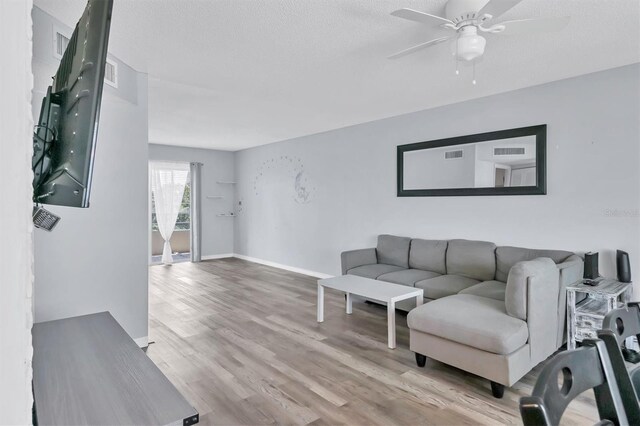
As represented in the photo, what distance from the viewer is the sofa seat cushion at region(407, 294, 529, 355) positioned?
2.35 m

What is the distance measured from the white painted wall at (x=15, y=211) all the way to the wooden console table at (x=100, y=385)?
0.95 m

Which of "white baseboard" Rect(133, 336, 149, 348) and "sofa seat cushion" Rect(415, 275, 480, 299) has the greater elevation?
"sofa seat cushion" Rect(415, 275, 480, 299)

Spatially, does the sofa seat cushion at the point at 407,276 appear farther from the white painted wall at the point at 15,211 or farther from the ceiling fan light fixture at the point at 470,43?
the white painted wall at the point at 15,211

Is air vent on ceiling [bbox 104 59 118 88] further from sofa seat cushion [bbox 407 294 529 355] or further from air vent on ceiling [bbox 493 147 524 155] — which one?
air vent on ceiling [bbox 493 147 524 155]

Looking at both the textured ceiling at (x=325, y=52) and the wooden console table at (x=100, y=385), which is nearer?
the wooden console table at (x=100, y=385)

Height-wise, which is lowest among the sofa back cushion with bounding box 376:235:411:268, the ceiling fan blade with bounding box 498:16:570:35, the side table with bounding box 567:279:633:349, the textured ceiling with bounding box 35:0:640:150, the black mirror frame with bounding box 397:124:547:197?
the side table with bounding box 567:279:633:349

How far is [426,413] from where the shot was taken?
2.22 metres

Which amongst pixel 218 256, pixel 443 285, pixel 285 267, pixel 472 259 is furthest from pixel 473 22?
pixel 218 256

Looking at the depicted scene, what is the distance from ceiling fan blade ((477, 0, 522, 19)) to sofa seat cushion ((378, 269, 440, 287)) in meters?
2.62

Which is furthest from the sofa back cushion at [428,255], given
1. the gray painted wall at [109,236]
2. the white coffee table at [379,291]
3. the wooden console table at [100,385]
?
the wooden console table at [100,385]

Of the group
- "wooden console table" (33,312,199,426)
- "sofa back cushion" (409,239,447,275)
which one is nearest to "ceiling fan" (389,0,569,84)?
"wooden console table" (33,312,199,426)

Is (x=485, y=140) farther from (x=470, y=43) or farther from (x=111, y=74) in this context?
(x=111, y=74)

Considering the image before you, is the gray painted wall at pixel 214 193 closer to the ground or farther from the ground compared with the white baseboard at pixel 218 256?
farther from the ground

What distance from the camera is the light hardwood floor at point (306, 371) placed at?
222cm
